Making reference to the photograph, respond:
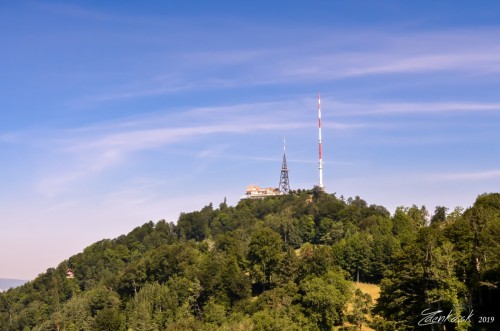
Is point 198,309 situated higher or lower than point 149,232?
lower

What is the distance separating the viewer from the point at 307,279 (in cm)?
8281

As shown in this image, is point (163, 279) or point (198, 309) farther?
point (163, 279)

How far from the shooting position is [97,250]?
609ft

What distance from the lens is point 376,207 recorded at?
146125 mm

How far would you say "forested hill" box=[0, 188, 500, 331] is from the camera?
53.9 metres

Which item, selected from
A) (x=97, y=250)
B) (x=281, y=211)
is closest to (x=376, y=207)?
(x=281, y=211)

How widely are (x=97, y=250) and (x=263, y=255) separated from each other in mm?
106548

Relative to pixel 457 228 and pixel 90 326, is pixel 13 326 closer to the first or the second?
pixel 90 326

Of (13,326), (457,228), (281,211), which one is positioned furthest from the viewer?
(281,211)

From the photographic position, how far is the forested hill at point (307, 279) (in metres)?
53.9

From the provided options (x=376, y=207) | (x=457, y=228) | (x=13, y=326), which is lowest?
(x=13, y=326)

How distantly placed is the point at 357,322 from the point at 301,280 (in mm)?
15466

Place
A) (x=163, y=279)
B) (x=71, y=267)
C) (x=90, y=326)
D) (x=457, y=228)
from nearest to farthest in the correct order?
1. (x=457, y=228)
2. (x=90, y=326)
3. (x=163, y=279)
4. (x=71, y=267)

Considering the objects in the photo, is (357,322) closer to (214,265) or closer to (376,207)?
(214,265)
